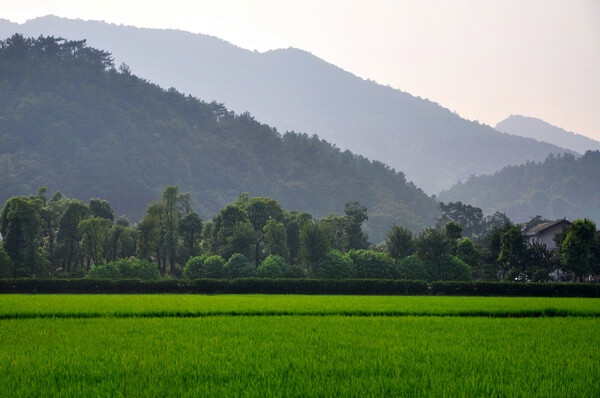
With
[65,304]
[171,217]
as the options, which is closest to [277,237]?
[171,217]

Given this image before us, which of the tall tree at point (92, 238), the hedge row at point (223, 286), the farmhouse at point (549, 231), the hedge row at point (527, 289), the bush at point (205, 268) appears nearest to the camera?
the hedge row at point (527, 289)

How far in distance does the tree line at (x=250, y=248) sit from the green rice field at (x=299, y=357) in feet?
133

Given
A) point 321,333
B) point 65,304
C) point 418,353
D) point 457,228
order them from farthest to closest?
point 457,228, point 65,304, point 321,333, point 418,353

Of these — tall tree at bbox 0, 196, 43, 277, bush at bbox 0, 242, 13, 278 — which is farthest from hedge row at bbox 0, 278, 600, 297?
tall tree at bbox 0, 196, 43, 277

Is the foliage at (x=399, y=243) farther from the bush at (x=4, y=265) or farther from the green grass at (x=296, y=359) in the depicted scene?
the green grass at (x=296, y=359)

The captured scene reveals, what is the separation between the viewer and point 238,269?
68500 millimetres

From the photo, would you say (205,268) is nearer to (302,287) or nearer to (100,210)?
(302,287)

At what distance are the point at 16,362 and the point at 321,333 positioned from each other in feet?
32.0

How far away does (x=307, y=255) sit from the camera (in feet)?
243

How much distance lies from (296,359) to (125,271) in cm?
5213

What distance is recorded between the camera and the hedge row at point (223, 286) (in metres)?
57.7

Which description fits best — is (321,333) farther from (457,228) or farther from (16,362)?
(457,228)

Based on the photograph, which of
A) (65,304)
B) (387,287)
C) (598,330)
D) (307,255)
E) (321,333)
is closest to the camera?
(321,333)

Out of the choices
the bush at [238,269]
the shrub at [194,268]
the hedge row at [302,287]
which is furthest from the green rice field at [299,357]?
the shrub at [194,268]
